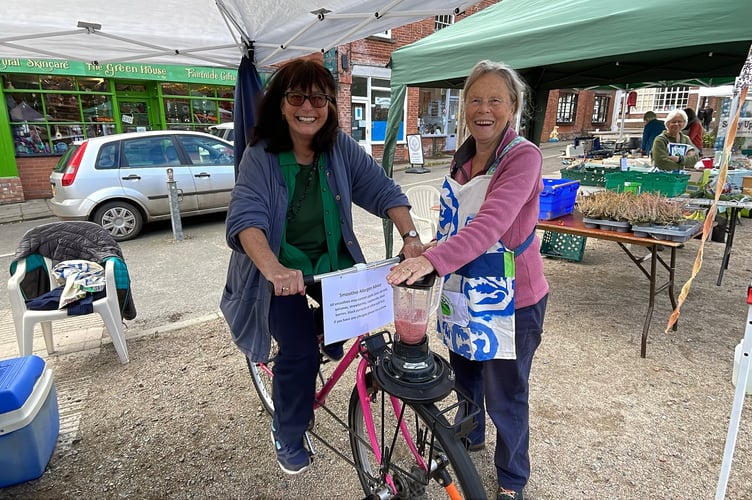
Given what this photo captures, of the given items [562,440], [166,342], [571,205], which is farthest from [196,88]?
[562,440]

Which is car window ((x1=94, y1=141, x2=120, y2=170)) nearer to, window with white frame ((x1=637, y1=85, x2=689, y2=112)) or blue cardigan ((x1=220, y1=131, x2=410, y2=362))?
blue cardigan ((x1=220, y1=131, x2=410, y2=362))

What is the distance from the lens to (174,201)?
664cm

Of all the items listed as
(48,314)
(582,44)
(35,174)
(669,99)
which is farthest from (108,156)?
(669,99)

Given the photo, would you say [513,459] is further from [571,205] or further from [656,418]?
[571,205]

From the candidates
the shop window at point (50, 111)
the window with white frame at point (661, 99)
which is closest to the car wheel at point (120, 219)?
the shop window at point (50, 111)

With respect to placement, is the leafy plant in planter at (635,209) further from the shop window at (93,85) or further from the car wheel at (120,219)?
the shop window at (93,85)

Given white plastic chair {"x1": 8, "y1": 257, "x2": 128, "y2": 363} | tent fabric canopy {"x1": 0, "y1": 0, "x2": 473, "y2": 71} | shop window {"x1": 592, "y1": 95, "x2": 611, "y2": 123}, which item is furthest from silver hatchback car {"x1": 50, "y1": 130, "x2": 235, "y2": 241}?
shop window {"x1": 592, "y1": 95, "x2": 611, "y2": 123}

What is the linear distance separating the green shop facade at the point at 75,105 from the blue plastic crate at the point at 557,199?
9.38 m

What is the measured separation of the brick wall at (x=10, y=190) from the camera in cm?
943

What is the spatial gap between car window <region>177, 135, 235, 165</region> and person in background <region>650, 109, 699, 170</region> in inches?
259

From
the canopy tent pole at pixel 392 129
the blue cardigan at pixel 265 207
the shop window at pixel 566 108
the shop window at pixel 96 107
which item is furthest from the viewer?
the shop window at pixel 566 108

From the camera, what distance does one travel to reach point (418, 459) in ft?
5.84

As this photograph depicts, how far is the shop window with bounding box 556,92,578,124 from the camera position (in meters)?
23.5

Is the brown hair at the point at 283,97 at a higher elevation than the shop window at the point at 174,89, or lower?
lower
